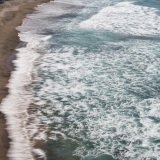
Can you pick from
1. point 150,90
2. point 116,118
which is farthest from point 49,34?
point 116,118

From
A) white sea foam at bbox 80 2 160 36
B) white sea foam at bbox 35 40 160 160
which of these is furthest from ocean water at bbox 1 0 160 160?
white sea foam at bbox 80 2 160 36

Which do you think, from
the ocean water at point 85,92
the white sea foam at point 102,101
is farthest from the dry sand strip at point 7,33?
the white sea foam at point 102,101

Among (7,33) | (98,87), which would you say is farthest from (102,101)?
(7,33)

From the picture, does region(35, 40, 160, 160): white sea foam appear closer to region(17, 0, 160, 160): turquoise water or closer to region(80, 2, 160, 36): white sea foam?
region(17, 0, 160, 160): turquoise water

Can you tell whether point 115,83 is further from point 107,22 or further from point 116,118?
point 107,22

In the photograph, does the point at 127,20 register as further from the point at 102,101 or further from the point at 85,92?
the point at 102,101

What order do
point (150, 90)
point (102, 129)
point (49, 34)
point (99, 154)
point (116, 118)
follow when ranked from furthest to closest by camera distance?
point (49, 34) < point (150, 90) < point (116, 118) < point (102, 129) < point (99, 154)

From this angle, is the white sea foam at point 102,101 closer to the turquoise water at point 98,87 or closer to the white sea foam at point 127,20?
the turquoise water at point 98,87
